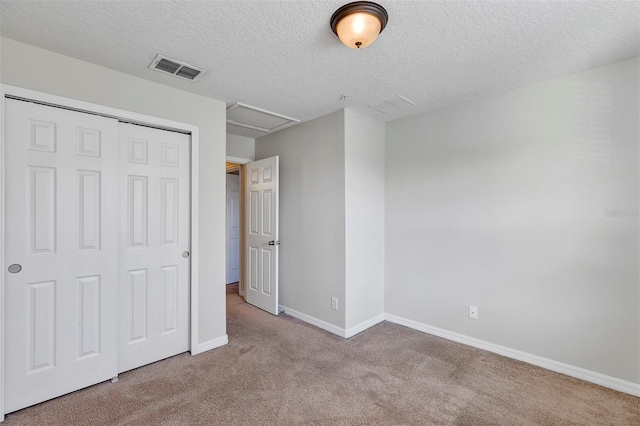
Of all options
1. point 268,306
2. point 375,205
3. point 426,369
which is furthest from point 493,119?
point 268,306

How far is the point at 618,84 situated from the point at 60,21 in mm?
3830

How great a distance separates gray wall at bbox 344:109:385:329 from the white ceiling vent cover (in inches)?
32.5

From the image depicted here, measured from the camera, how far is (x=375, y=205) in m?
3.62

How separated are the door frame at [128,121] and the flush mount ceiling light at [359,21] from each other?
168cm

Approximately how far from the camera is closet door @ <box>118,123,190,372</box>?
250cm

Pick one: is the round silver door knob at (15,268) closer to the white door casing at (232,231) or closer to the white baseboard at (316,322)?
the white baseboard at (316,322)

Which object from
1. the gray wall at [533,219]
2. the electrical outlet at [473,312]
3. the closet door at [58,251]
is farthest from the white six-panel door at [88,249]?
the electrical outlet at [473,312]

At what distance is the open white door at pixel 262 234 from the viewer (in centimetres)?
388

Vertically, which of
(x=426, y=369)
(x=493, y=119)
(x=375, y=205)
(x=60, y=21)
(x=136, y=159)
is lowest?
(x=426, y=369)

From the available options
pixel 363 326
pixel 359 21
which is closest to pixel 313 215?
pixel 363 326

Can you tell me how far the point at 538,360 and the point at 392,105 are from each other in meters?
2.70

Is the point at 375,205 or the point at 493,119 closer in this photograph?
the point at 493,119

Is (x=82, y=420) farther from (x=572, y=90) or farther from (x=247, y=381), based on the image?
(x=572, y=90)

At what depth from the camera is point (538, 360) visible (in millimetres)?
2619
